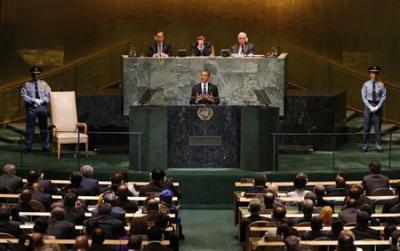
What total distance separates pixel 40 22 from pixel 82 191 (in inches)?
355

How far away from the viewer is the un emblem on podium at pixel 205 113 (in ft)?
48.6

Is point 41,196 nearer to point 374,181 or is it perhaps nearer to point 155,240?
point 155,240

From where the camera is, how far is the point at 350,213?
34.3 ft

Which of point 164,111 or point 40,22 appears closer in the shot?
point 164,111

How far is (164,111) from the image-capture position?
1471cm

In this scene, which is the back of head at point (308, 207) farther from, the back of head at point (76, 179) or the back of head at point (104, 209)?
the back of head at point (76, 179)

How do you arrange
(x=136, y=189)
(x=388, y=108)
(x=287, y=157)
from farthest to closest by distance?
1. (x=388, y=108)
2. (x=287, y=157)
3. (x=136, y=189)

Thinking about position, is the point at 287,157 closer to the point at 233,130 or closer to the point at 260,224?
the point at 233,130

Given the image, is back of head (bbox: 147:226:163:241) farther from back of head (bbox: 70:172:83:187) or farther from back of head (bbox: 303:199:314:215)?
back of head (bbox: 70:172:83:187)

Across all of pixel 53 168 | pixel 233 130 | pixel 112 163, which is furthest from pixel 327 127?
pixel 53 168

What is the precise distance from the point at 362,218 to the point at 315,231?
48 centimetres

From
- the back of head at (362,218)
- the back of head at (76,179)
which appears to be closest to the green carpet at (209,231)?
the back of head at (76,179)

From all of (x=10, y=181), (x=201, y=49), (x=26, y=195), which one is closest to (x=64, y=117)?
(x=201, y=49)

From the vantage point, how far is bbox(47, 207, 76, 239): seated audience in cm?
978
